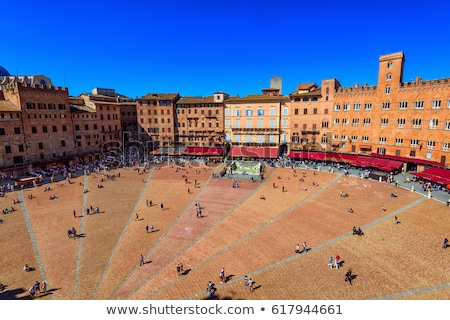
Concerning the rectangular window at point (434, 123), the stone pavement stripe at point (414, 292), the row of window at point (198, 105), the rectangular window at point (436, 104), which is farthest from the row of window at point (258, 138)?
the stone pavement stripe at point (414, 292)

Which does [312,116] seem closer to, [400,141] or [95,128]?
[400,141]

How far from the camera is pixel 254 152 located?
194 feet

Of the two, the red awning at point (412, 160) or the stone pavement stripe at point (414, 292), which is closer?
the stone pavement stripe at point (414, 292)

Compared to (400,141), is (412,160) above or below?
below

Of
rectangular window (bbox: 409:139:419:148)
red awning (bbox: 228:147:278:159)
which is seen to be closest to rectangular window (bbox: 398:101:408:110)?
rectangular window (bbox: 409:139:419:148)

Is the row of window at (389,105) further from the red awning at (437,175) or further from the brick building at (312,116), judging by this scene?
the red awning at (437,175)

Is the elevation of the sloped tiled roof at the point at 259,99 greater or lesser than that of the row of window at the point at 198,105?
greater

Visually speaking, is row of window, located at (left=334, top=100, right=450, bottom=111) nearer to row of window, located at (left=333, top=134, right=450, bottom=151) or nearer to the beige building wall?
row of window, located at (left=333, top=134, right=450, bottom=151)

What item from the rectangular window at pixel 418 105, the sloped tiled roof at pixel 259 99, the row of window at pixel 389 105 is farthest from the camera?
the sloped tiled roof at pixel 259 99

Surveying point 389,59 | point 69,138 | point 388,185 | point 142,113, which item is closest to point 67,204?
point 69,138

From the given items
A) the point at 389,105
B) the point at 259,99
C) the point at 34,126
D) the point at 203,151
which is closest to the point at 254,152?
the point at 259,99

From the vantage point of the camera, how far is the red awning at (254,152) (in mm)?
57816

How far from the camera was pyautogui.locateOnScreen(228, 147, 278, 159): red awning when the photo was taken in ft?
190

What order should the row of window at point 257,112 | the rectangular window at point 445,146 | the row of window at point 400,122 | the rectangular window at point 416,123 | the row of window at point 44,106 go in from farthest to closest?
the row of window at point 257,112 → the row of window at point 44,106 → the rectangular window at point 416,123 → the row of window at point 400,122 → the rectangular window at point 445,146
